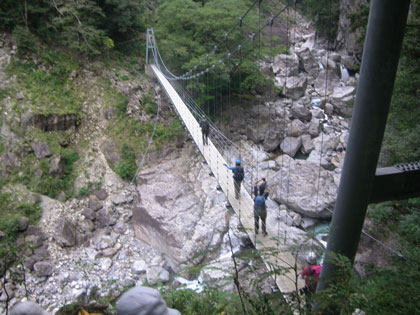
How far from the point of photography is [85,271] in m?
4.81

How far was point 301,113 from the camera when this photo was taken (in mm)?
8305

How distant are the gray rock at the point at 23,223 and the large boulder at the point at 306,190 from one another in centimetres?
438

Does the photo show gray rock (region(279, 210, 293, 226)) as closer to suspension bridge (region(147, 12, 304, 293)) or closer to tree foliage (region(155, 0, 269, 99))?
suspension bridge (region(147, 12, 304, 293))

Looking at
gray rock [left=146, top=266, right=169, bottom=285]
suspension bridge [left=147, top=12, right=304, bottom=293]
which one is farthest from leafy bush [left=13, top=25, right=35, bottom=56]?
gray rock [left=146, top=266, right=169, bottom=285]

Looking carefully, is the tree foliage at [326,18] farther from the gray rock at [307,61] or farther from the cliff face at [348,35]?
the gray rock at [307,61]

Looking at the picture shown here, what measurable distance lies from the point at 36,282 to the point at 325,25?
1339 cm

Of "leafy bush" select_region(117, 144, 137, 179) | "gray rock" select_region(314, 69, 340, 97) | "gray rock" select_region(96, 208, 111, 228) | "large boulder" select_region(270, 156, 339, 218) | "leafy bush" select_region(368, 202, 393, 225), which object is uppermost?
"gray rock" select_region(314, 69, 340, 97)

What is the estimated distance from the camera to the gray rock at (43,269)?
461 centimetres

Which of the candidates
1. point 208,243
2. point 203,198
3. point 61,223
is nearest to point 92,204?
point 61,223

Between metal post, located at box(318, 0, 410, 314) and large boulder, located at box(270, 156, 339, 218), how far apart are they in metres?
3.47

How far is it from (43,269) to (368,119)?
5.04 meters

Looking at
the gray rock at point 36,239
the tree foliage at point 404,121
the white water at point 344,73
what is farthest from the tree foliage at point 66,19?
the white water at point 344,73

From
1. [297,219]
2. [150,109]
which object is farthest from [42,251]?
[150,109]

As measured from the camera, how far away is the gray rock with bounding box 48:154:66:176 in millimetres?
6195
